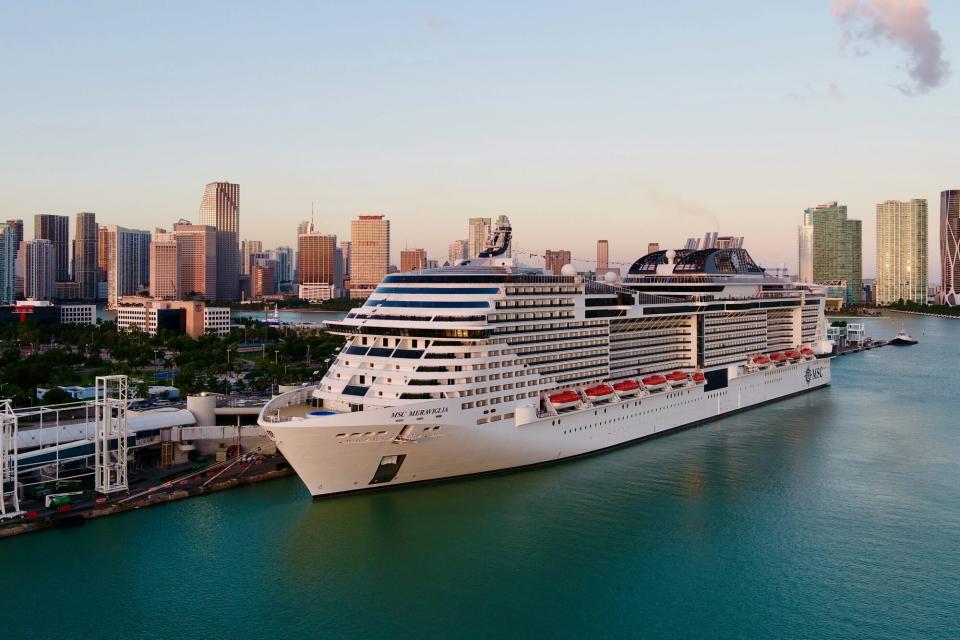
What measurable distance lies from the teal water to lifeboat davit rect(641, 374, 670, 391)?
370 centimetres

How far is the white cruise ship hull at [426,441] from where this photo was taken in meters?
21.5

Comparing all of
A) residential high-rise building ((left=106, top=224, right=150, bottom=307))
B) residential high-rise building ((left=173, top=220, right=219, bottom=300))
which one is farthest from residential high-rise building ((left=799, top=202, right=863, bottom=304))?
residential high-rise building ((left=106, top=224, right=150, bottom=307))

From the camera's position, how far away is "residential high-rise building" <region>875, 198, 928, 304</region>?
18488 cm

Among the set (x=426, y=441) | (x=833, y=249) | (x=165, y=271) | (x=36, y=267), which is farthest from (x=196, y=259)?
(x=426, y=441)

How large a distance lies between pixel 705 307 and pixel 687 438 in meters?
6.62

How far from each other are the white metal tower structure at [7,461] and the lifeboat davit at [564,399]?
52.2ft

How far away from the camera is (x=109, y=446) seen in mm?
25797

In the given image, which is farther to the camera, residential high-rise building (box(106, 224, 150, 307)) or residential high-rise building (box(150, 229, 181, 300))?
residential high-rise building (box(106, 224, 150, 307))

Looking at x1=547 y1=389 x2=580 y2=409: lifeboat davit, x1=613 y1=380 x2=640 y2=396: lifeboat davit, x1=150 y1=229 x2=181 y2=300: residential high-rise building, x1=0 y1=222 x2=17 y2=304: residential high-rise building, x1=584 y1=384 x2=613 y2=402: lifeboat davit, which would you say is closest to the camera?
x1=547 y1=389 x2=580 y2=409: lifeboat davit

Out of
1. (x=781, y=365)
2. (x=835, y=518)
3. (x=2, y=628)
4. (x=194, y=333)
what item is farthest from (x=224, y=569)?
(x=194, y=333)

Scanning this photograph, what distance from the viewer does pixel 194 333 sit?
80.8 meters

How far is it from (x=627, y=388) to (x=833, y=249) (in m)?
179

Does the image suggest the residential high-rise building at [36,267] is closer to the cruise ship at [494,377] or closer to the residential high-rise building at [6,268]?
the residential high-rise building at [6,268]

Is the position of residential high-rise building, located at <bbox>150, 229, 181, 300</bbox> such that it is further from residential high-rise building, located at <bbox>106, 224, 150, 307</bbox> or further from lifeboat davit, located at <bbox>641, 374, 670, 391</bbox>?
lifeboat davit, located at <bbox>641, 374, 670, 391</bbox>
